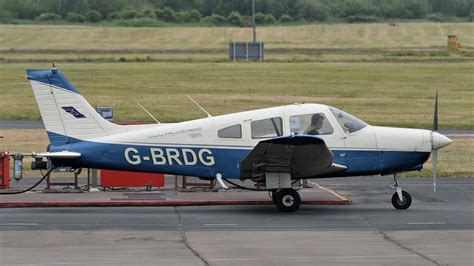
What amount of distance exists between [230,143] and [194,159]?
70 centimetres

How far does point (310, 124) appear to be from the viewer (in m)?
18.5

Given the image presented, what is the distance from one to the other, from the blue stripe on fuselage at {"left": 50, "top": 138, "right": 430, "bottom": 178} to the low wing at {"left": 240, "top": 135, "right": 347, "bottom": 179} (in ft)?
0.88

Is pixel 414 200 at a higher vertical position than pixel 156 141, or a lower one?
lower

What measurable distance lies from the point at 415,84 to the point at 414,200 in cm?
3305

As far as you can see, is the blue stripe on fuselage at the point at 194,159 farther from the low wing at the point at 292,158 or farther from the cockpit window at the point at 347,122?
the cockpit window at the point at 347,122

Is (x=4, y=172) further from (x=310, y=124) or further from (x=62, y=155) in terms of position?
(x=310, y=124)

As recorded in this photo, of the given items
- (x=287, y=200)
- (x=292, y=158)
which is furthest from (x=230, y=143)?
(x=287, y=200)

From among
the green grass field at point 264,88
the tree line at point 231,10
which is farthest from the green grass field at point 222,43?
the tree line at point 231,10

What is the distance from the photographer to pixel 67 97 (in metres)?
18.8

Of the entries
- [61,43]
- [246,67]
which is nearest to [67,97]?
[246,67]

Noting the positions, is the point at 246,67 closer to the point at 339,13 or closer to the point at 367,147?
the point at 367,147

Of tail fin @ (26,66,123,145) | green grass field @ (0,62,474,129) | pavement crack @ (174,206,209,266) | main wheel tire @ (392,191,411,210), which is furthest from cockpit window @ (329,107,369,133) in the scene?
green grass field @ (0,62,474,129)

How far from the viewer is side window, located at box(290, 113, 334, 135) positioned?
18.4m

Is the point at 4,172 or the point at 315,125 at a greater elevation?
the point at 315,125
